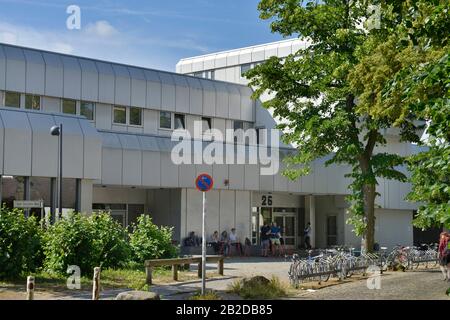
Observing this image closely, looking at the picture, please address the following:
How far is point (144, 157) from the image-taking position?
33781mm

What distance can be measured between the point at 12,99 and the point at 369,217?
18083 mm

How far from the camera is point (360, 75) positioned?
21.9m

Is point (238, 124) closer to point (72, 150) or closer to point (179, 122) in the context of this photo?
point (179, 122)

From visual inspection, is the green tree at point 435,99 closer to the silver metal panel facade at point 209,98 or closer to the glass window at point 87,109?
the glass window at point 87,109

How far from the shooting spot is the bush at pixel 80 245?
21203mm

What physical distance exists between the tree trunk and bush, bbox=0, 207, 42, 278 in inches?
520

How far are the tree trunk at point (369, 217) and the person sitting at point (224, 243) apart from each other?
394 inches

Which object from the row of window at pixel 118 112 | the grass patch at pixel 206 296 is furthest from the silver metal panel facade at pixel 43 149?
the grass patch at pixel 206 296

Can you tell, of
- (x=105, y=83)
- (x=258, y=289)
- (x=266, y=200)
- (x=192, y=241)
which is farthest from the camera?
(x=266, y=200)

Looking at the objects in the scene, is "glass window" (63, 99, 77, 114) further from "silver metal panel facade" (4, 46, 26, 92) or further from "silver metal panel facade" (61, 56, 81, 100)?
"silver metal panel facade" (4, 46, 26, 92)

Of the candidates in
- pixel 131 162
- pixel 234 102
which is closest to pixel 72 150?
pixel 131 162
